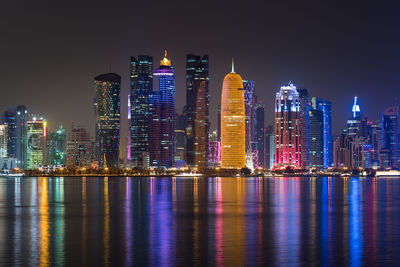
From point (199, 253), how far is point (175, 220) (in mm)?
25586

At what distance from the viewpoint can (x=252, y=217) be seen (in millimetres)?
73062

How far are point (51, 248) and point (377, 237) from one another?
27914 millimetres

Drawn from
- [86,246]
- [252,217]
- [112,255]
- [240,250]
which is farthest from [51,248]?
[252,217]

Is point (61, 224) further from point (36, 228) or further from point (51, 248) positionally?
point (51, 248)

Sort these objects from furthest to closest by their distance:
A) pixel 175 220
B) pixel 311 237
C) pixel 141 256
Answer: pixel 175 220 < pixel 311 237 < pixel 141 256

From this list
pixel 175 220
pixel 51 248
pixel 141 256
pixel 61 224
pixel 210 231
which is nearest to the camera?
pixel 141 256

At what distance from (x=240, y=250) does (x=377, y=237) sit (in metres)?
15.1

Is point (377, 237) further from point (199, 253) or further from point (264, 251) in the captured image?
point (199, 253)

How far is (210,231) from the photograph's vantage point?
57.8 metres

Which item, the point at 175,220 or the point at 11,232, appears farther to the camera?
the point at 175,220

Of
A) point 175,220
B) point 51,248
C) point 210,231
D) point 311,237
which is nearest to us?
point 51,248

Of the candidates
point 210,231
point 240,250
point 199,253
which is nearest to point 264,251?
point 240,250

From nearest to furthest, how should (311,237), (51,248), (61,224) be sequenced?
(51,248) → (311,237) → (61,224)

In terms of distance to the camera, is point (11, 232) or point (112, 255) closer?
point (112, 255)
